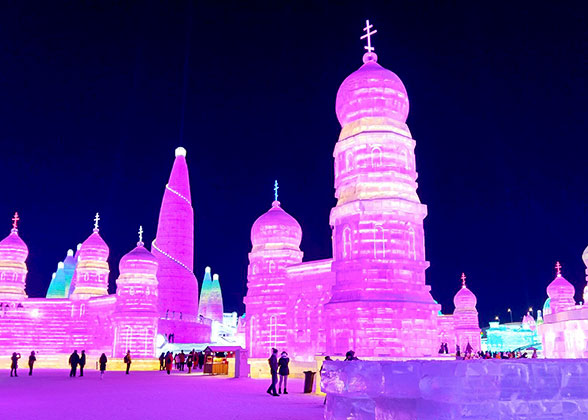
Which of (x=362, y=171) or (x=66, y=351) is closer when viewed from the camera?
(x=362, y=171)

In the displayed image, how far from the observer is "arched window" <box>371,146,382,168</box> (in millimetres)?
22781

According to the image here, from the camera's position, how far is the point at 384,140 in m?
22.8

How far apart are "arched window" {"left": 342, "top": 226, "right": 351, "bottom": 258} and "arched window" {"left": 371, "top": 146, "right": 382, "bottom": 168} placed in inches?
107

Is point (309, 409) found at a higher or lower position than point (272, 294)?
lower

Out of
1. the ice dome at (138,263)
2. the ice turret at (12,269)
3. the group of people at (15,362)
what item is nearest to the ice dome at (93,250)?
the ice turret at (12,269)

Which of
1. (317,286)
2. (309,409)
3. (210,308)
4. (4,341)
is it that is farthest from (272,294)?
(210,308)

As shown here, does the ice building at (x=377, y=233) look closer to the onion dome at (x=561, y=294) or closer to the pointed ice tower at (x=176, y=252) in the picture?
the onion dome at (x=561, y=294)

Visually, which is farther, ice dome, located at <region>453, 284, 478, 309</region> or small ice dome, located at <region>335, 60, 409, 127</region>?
ice dome, located at <region>453, 284, 478, 309</region>

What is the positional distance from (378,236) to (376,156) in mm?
3226

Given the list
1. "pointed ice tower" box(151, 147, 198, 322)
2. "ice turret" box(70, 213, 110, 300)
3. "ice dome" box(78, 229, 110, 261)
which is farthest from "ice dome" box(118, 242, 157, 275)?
"pointed ice tower" box(151, 147, 198, 322)

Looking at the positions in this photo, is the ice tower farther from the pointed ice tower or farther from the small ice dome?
the pointed ice tower

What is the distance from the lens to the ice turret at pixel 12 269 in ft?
157

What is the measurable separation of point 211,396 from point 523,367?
11407 mm

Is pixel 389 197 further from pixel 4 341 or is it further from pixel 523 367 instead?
pixel 4 341
